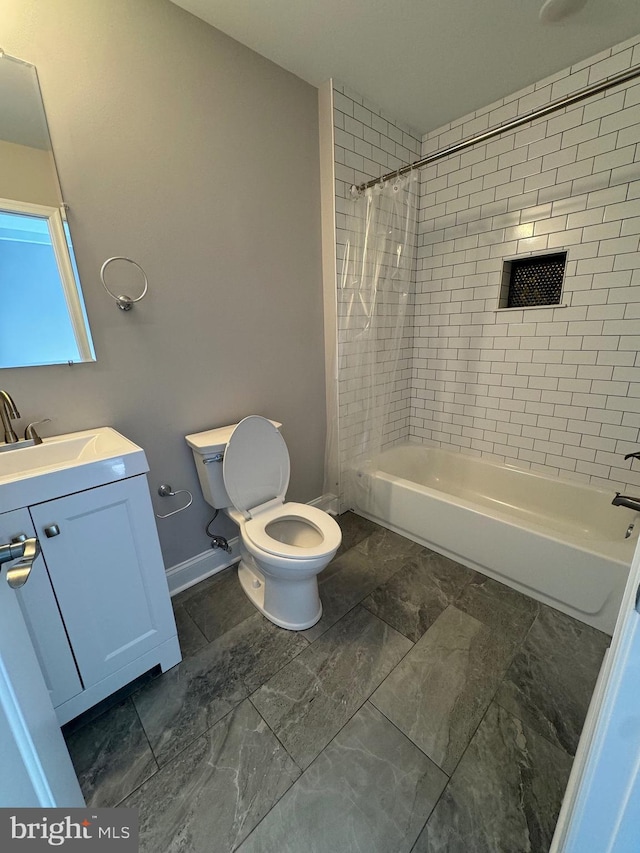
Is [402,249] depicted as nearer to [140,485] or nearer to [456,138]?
[456,138]

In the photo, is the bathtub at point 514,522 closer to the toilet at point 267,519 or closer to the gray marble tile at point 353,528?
the gray marble tile at point 353,528

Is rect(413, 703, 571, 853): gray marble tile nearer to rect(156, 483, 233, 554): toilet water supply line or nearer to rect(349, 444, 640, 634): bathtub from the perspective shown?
rect(349, 444, 640, 634): bathtub

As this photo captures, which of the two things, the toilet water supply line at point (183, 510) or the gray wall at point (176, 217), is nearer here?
the gray wall at point (176, 217)

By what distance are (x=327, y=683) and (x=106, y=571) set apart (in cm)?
92

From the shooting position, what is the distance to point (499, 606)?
64.7 inches

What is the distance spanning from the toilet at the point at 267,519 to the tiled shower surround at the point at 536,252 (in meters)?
0.82

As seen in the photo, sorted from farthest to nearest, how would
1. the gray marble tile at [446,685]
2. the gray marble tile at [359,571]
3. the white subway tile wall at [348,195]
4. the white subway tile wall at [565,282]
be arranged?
the white subway tile wall at [348,195], the white subway tile wall at [565,282], the gray marble tile at [359,571], the gray marble tile at [446,685]

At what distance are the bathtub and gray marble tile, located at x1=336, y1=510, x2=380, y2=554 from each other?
0.07 metres

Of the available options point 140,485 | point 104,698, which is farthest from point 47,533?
point 104,698

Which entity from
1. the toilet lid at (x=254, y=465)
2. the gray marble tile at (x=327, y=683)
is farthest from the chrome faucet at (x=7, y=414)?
the gray marble tile at (x=327, y=683)

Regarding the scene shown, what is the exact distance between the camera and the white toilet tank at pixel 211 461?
5.20 ft

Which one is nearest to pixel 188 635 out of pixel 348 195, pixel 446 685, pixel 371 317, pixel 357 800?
pixel 357 800

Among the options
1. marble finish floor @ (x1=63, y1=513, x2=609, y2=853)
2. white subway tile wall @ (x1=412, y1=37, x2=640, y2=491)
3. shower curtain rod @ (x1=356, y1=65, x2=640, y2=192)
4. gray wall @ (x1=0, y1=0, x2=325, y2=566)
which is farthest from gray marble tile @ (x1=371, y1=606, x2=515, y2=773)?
shower curtain rod @ (x1=356, y1=65, x2=640, y2=192)

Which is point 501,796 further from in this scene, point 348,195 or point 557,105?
point 348,195
